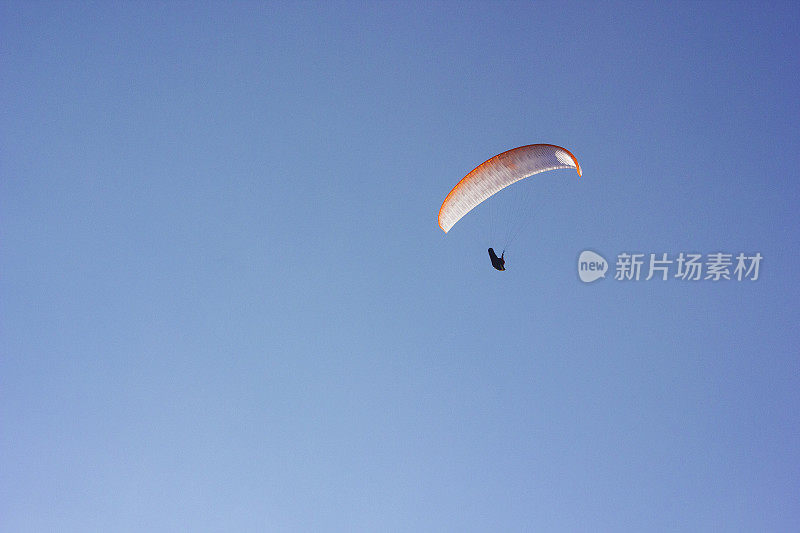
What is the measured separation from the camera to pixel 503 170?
69.1 ft

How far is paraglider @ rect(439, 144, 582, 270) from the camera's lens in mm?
20688

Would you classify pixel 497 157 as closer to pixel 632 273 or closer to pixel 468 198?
pixel 468 198

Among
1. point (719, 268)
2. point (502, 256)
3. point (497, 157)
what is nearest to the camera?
point (497, 157)

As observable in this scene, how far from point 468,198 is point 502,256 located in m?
2.85

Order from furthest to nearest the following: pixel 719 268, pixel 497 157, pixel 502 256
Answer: pixel 719 268 < pixel 502 256 < pixel 497 157

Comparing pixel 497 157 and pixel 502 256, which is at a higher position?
pixel 497 157

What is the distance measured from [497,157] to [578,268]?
26.2 feet

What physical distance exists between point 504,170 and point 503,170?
3 cm

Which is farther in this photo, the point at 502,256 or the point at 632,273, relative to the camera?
the point at 632,273

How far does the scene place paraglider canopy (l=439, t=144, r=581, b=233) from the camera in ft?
67.9

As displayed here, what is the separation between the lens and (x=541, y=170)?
2133cm

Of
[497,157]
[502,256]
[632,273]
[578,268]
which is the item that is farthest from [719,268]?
[497,157]

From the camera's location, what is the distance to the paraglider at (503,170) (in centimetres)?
2069

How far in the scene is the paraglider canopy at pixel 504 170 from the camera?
20.7 m
